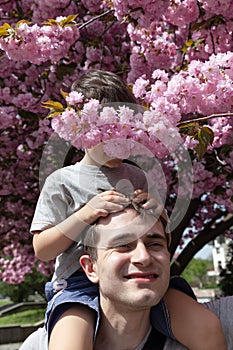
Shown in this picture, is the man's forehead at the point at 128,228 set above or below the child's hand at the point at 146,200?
below

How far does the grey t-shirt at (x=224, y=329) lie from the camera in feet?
7.54

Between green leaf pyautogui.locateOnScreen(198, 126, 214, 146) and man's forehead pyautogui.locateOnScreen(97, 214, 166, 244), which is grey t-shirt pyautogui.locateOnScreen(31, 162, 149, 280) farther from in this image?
green leaf pyautogui.locateOnScreen(198, 126, 214, 146)

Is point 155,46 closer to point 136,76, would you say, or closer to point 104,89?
point 136,76

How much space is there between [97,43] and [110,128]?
3.36 m

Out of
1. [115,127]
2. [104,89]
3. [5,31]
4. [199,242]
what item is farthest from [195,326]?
[199,242]

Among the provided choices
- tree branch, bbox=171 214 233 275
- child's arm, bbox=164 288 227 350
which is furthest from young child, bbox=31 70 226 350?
tree branch, bbox=171 214 233 275

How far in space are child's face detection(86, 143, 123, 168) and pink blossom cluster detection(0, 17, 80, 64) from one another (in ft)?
4.97

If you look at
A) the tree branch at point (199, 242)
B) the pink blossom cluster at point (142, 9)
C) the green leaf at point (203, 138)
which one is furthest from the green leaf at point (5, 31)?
the tree branch at point (199, 242)

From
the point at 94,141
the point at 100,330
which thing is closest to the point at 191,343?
the point at 100,330

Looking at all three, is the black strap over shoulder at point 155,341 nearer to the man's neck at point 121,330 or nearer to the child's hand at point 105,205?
the man's neck at point 121,330

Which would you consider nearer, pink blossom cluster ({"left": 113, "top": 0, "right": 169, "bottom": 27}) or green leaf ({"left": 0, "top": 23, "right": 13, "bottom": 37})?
green leaf ({"left": 0, "top": 23, "right": 13, "bottom": 37})

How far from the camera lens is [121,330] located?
87.4 inches

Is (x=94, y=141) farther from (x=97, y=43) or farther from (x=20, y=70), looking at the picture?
(x=20, y=70)

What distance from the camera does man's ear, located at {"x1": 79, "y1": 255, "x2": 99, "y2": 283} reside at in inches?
89.0
